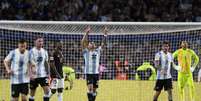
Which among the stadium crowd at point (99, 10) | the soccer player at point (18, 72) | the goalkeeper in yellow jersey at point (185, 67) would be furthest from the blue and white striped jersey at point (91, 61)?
the stadium crowd at point (99, 10)

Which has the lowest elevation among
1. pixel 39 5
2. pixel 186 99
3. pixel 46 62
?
pixel 186 99

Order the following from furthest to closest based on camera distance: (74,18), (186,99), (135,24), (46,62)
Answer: (74,18), (186,99), (135,24), (46,62)

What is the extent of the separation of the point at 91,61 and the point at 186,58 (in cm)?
282

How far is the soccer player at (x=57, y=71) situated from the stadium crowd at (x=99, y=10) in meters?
6.39

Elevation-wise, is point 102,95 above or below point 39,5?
below

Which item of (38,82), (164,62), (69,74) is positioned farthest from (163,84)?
(38,82)

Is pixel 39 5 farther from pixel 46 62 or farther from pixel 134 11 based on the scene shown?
pixel 46 62

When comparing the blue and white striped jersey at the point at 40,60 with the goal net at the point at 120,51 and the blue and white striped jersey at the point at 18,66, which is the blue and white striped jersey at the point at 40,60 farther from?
the goal net at the point at 120,51

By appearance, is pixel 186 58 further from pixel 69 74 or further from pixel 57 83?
pixel 57 83

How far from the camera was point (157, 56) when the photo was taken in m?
18.8

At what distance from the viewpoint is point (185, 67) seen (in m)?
19.1

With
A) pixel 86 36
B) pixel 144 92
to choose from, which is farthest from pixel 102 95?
pixel 86 36

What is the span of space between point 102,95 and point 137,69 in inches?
53.6

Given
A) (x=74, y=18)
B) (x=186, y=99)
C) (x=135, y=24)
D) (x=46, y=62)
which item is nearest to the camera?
(x=46, y=62)
